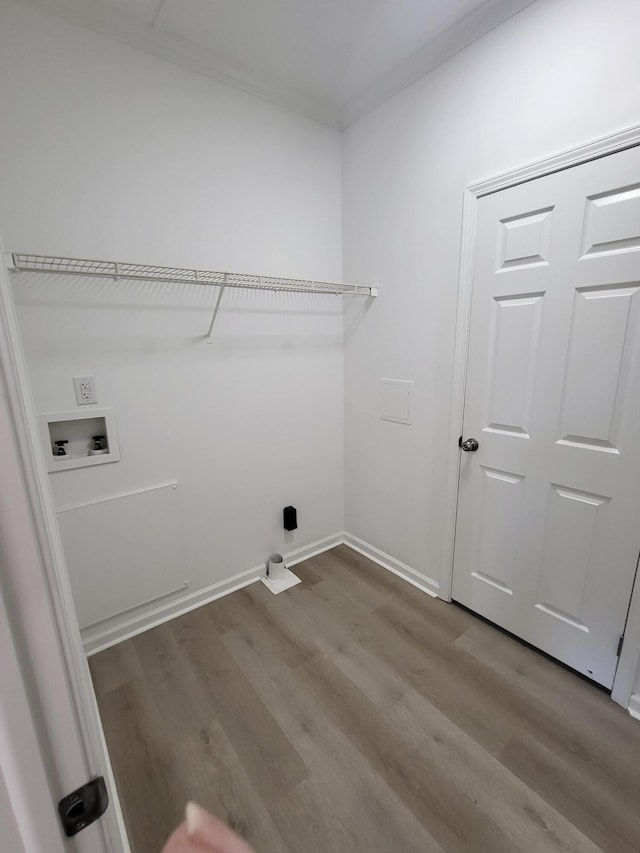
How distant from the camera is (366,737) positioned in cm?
139

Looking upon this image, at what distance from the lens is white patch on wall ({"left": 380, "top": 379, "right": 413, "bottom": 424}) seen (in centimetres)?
211

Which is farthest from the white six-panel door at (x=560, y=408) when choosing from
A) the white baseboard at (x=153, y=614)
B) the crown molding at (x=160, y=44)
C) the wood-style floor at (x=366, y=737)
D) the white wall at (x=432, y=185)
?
the white baseboard at (x=153, y=614)

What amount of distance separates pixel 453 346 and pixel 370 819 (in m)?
1.84

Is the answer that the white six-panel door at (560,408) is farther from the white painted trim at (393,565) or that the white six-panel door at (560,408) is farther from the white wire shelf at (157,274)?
the white wire shelf at (157,274)

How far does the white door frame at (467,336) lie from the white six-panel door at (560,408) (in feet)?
0.10

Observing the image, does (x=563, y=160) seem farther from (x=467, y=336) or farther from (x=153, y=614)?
(x=153, y=614)

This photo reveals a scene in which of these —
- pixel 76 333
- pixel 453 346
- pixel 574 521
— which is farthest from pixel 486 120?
pixel 76 333

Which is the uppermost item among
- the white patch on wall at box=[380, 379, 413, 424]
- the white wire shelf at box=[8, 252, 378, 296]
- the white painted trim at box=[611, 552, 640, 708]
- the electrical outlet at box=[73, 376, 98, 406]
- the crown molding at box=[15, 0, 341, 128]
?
the crown molding at box=[15, 0, 341, 128]

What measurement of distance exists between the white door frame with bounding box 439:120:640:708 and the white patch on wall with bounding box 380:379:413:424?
0.94 ft

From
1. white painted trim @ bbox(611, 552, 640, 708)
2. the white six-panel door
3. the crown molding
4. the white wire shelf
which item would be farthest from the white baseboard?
the crown molding

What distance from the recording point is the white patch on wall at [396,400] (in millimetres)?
2107

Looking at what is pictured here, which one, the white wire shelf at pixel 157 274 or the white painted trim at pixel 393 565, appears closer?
the white wire shelf at pixel 157 274

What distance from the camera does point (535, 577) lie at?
169 cm

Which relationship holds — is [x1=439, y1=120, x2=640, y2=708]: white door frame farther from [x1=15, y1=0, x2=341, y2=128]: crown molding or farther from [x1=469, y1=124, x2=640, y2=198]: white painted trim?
[x1=15, y1=0, x2=341, y2=128]: crown molding
